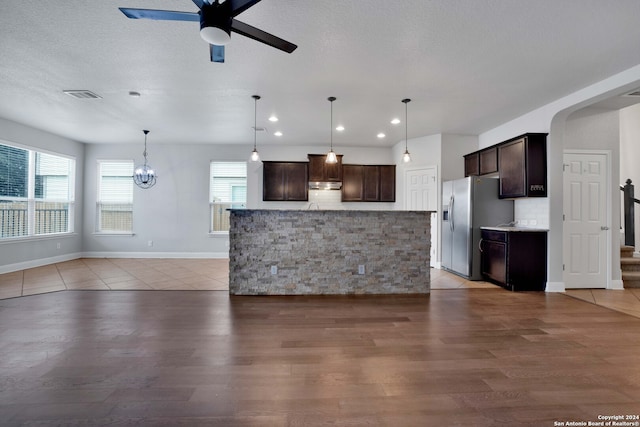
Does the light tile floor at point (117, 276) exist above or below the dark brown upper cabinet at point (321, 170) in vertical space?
below

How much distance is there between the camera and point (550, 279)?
174 inches

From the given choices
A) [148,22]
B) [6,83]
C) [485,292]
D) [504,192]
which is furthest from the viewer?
[504,192]

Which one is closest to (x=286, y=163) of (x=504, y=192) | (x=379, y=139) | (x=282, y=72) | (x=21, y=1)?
(x=379, y=139)

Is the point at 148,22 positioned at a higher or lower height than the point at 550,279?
higher

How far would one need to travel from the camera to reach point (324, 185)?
280 inches

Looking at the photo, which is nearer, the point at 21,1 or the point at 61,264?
the point at 21,1

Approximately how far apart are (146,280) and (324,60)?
4.38 metres

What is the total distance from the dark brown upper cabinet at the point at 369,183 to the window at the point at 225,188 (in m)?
2.53

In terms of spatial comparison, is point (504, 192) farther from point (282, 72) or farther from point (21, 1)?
point (21, 1)

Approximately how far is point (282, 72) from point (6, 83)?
3.64m

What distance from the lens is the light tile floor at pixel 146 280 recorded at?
4.16 m

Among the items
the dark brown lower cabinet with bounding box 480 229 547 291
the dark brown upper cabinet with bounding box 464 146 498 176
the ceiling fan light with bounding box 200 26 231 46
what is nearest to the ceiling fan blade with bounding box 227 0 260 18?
the ceiling fan light with bounding box 200 26 231 46

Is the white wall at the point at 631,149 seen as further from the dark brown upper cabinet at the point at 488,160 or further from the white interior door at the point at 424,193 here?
the white interior door at the point at 424,193

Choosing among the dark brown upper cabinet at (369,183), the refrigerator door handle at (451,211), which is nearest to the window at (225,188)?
the dark brown upper cabinet at (369,183)
